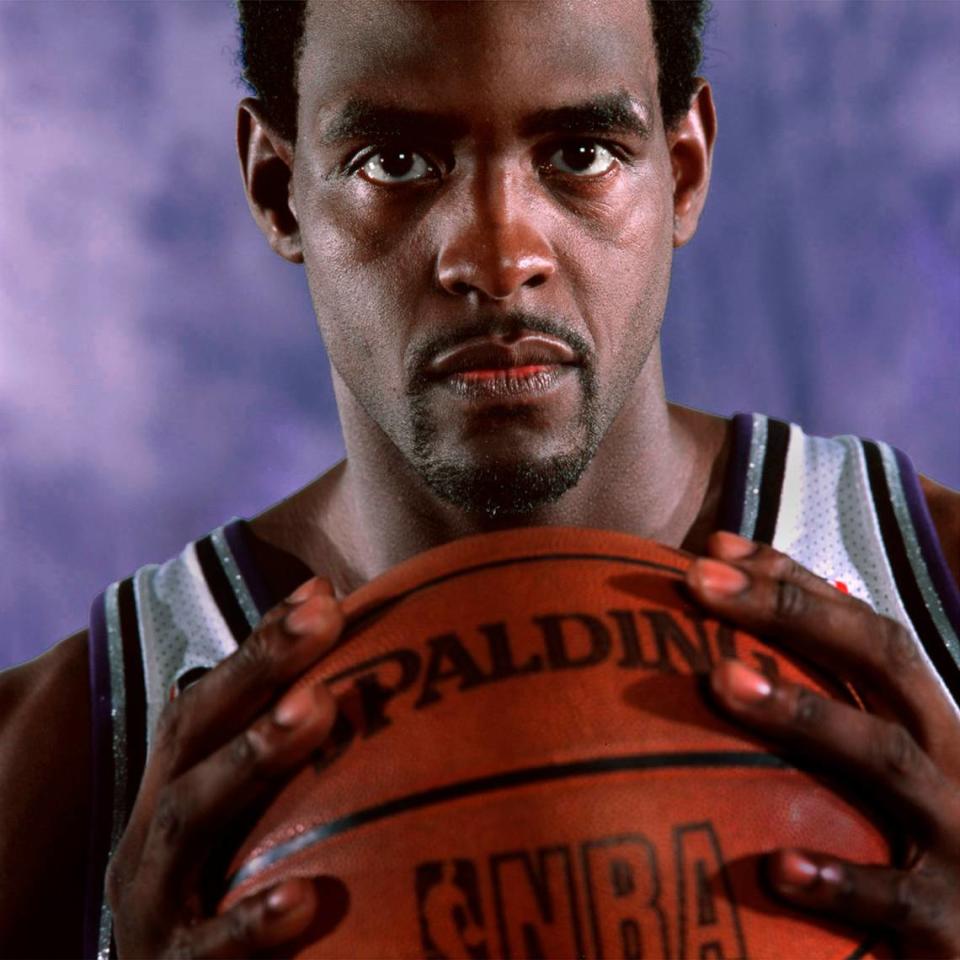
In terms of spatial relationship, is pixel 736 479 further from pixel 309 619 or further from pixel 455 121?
pixel 309 619

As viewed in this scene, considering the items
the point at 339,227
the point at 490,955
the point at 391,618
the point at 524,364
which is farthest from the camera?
the point at 339,227

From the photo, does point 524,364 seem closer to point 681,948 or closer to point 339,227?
point 339,227

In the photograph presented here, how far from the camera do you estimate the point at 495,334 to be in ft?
3.80

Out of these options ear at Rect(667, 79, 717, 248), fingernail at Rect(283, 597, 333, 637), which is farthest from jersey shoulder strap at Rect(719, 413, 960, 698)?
fingernail at Rect(283, 597, 333, 637)

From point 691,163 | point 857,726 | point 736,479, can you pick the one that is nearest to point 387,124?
point 691,163

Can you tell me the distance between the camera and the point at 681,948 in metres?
0.83

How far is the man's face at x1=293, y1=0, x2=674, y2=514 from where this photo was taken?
46.0 inches

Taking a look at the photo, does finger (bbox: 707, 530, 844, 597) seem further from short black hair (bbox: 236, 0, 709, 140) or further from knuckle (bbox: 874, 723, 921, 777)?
short black hair (bbox: 236, 0, 709, 140)

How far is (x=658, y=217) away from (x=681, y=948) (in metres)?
0.72

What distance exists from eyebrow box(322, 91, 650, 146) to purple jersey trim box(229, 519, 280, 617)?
478mm

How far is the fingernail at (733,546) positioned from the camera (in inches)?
39.2

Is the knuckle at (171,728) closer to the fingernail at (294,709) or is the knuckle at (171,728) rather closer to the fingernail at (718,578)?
the fingernail at (294,709)

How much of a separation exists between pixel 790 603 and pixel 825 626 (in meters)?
0.03

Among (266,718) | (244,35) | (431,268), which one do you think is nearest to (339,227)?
(431,268)
